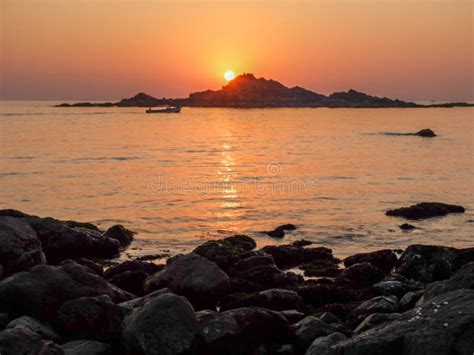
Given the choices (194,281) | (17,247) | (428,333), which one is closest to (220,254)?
(194,281)

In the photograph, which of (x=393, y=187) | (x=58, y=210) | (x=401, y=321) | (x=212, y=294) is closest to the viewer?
(x=401, y=321)

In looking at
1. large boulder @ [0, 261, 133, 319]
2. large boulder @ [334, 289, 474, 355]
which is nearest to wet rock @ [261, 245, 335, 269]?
large boulder @ [0, 261, 133, 319]

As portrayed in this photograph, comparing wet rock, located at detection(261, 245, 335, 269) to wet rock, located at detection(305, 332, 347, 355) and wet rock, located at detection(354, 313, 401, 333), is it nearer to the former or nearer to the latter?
wet rock, located at detection(354, 313, 401, 333)

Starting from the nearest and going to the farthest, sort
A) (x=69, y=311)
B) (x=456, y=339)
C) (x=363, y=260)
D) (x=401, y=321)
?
(x=456, y=339)
(x=401, y=321)
(x=69, y=311)
(x=363, y=260)

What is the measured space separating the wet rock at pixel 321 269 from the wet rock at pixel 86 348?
9140 millimetres

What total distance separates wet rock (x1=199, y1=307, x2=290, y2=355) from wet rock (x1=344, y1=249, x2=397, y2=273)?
25.7 feet

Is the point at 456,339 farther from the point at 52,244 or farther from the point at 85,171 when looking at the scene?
the point at 85,171

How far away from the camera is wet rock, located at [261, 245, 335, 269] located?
69.5ft

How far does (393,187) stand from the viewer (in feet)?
140

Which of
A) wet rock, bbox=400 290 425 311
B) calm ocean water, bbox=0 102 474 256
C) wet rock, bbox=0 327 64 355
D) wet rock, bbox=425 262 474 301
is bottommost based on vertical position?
calm ocean water, bbox=0 102 474 256

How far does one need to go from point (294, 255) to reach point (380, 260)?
309 cm

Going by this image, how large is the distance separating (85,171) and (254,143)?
4403cm

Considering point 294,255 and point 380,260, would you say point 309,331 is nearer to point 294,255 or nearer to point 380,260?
point 380,260

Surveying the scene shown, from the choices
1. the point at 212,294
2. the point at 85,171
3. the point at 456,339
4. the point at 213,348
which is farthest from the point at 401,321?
the point at 85,171
